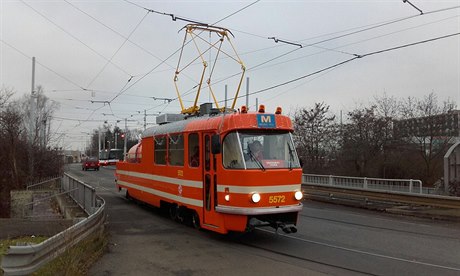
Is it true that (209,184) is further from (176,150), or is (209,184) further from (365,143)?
(365,143)

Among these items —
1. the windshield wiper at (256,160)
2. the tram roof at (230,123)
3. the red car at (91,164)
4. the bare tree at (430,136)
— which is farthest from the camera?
the red car at (91,164)

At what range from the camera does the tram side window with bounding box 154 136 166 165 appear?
13.3 m

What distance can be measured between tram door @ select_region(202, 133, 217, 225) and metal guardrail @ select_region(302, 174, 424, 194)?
10005mm

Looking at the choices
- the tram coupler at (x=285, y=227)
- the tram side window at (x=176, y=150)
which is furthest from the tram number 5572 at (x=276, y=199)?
the tram side window at (x=176, y=150)

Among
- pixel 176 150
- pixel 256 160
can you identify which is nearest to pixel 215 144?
pixel 256 160

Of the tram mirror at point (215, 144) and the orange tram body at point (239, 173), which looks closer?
the orange tram body at point (239, 173)

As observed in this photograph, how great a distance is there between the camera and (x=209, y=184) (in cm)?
1018

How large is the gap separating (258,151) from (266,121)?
817mm

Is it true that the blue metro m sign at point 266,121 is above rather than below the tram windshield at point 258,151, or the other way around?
Result: above

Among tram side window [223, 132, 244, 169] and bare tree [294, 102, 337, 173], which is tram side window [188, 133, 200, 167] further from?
bare tree [294, 102, 337, 173]

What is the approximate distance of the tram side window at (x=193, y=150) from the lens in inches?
426

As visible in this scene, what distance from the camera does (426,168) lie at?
30.5 metres

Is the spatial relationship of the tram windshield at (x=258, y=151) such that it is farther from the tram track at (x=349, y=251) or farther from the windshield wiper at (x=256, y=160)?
the tram track at (x=349, y=251)

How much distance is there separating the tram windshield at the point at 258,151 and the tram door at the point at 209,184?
0.55 meters
